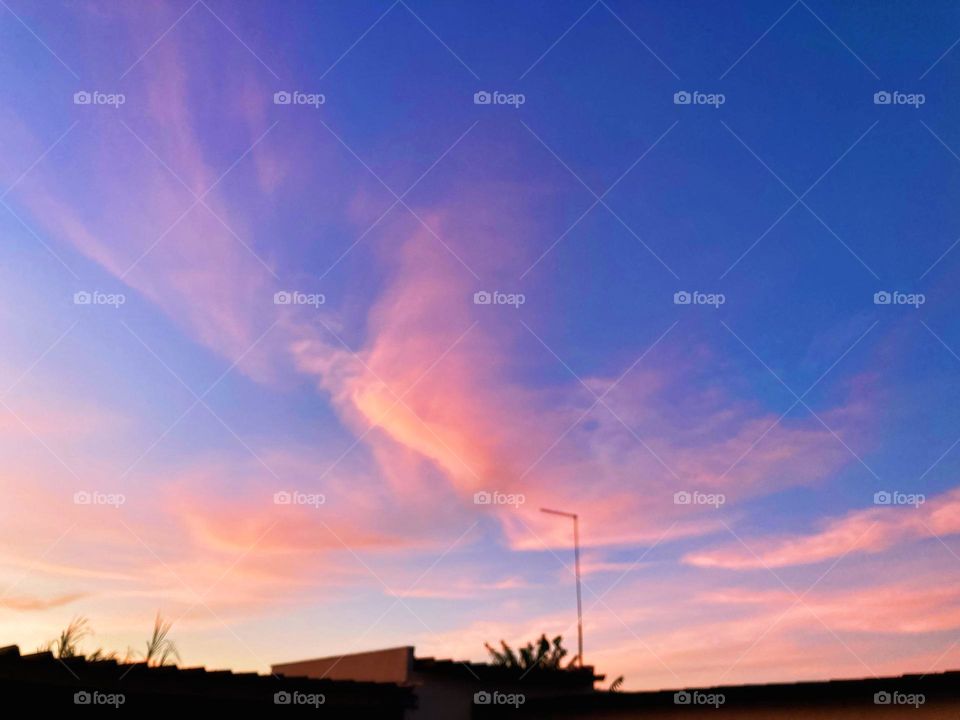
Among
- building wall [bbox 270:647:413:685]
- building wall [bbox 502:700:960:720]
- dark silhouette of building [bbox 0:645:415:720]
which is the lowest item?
building wall [bbox 502:700:960:720]

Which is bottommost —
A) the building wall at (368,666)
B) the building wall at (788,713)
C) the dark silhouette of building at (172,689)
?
the building wall at (788,713)

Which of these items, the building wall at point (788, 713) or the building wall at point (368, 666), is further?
the building wall at point (368, 666)

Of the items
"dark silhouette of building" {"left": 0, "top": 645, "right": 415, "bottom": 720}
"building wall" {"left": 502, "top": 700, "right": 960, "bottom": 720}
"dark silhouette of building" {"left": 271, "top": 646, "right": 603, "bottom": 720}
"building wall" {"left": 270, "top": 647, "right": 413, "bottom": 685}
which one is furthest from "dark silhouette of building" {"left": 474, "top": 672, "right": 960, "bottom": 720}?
"dark silhouette of building" {"left": 0, "top": 645, "right": 415, "bottom": 720}

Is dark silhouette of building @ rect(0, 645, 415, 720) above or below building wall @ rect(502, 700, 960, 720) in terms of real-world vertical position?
above

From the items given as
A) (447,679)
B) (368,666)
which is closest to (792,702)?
(447,679)

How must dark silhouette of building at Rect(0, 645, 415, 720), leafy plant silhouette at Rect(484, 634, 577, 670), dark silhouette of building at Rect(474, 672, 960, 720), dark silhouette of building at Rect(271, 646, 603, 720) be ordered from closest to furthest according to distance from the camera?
dark silhouette of building at Rect(0, 645, 415, 720), dark silhouette of building at Rect(474, 672, 960, 720), dark silhouette of building at Rect(271, 646, 603, 720), leafy plant silhouette at Rect(484, 634, 577, 670)

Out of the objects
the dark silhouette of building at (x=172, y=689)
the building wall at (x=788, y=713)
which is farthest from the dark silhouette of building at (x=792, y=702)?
the dark silhouette of building at (x=172, y=689)

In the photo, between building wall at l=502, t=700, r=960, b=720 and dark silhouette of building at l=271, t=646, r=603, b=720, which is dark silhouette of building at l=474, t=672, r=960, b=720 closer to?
building wall at l=502, t=700, r=960, b=720

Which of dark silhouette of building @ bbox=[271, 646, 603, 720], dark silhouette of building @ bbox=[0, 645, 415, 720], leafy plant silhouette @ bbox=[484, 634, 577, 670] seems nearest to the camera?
dark silhouette of building @ bbox=[0, 645, 415, 720]

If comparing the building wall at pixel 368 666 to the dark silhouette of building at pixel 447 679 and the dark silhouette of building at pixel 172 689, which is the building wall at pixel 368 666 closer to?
the dark silhouette of building at pixel 447 679

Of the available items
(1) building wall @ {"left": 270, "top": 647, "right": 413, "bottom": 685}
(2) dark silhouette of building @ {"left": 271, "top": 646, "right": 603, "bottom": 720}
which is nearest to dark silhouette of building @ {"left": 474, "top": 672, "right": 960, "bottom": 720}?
(2) dark silhouette of building @ {"left": 271, "top": 646, "right": 603, "bottom": 720}

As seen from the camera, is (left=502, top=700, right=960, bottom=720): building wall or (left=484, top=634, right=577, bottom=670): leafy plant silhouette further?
(left=484, top=634, right=577, bottom=670): leafy plant silhouette

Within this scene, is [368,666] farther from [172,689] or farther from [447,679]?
[172,689]

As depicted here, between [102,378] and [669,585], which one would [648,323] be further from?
[102,378]
